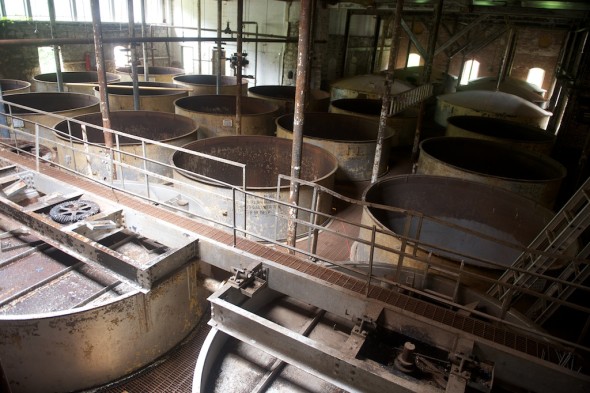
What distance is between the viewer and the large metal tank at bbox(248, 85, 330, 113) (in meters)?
14.2

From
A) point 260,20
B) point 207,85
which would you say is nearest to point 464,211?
point 207,85

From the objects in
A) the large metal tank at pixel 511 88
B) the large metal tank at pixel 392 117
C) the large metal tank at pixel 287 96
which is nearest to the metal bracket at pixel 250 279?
the large metal tank at pixel 287 96

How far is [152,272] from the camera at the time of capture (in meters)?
4.68

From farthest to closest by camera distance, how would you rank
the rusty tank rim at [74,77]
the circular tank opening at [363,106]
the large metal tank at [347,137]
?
the rusty tank rim at [74,77] < the circular tank opening at [363,106] < the large metal tank at [347,137]

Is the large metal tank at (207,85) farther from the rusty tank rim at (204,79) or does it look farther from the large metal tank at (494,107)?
the large metal tank at (494,107)

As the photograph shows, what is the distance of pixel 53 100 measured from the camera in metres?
13.0

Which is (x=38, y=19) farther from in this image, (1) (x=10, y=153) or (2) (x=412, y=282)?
(2) (x=412, y=282)

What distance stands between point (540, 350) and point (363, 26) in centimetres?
2193

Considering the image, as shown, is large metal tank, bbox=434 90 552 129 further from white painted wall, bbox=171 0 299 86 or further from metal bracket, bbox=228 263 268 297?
metal bracket, bbox=228 263 268 297

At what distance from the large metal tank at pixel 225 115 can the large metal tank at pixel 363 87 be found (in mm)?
4733

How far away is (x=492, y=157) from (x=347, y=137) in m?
4.47

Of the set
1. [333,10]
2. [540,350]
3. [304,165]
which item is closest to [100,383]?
[540,350]

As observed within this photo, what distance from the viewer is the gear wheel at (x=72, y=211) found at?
18.4 ft

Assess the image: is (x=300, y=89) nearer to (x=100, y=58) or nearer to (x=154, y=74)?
(x=100, y=58)
